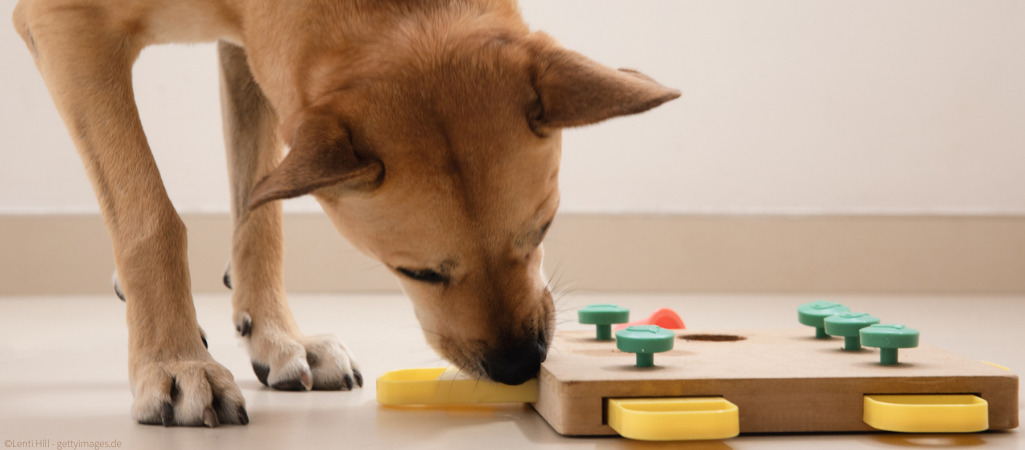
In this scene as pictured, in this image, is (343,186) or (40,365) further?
(40,365)

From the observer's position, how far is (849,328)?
1939 mm

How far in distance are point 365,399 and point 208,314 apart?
5.69ft

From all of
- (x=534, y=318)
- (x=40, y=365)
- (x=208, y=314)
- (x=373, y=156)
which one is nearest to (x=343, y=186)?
(x=373, y=156)

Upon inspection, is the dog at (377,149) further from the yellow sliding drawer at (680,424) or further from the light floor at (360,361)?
the yellow sliding drawer at (680,424)

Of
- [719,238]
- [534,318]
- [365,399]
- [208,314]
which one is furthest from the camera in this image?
[719,238]

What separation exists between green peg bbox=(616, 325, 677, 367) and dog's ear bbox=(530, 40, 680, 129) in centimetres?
38

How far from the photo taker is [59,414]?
1.90 metres

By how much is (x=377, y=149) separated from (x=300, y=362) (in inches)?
28.1

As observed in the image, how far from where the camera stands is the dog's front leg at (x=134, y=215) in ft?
5.94

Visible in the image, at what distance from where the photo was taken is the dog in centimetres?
164

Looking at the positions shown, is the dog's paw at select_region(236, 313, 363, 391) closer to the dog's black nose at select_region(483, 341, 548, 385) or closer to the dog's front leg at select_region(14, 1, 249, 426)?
the dog's front leg at select_region(14, 1, 249, 426)

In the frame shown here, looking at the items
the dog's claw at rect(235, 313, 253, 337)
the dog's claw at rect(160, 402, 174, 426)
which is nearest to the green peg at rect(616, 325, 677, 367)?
the dog's claw at rect(160, 402, 174, 426)

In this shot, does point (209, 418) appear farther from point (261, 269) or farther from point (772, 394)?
point (772, 394)

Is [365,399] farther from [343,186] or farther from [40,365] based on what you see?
[40,365]
